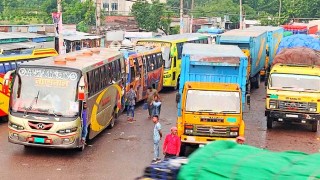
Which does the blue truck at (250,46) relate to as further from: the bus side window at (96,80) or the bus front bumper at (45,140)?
the bus front bumper at (45,140)

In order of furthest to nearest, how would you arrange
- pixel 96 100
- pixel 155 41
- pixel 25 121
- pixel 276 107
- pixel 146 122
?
pixel 155 41 → pixel 146 122 → pixel 276 107 → pixel 96 100 → pixel 25 121

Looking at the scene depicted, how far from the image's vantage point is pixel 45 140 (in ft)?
52.5

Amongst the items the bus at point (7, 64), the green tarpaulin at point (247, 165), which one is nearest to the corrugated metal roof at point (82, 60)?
the bus at point (7, 64)

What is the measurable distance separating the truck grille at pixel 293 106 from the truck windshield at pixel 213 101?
16.2ft

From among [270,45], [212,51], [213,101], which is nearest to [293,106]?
[212,51]

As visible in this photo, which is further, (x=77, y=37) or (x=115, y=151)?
(x=77, y=37)

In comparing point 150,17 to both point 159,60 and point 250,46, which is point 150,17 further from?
point 250,46

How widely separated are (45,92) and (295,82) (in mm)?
9840

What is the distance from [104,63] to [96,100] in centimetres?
191

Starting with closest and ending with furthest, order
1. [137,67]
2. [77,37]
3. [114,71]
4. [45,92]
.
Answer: [45,92], [114,71], [137,67], [77,37]

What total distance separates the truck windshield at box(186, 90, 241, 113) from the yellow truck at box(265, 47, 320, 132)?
16.0ft

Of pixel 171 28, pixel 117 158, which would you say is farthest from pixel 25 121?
pixel 171 28

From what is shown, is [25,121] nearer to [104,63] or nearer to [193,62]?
[104,63]

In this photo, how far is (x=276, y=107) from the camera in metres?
21.1
